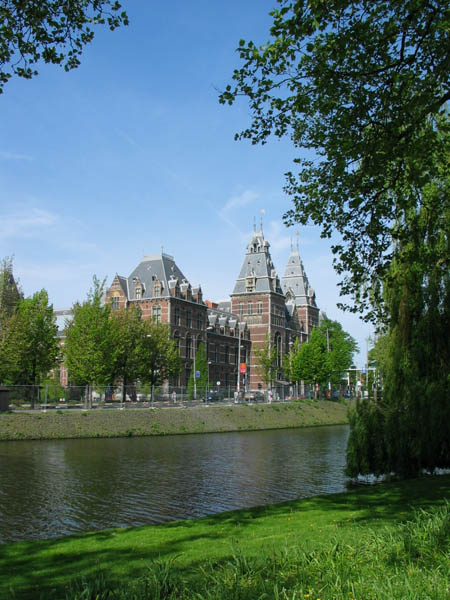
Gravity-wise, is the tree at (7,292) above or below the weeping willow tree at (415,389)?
above

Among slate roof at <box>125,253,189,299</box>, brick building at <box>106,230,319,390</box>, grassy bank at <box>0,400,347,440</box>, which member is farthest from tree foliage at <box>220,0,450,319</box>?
slate roof at <box>125,253,189,299</box>

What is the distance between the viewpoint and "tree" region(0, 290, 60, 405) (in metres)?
42.9

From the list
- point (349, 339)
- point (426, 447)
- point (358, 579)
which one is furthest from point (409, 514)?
point (349, 339)

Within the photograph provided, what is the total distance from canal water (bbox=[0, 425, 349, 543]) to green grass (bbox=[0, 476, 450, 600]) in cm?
314

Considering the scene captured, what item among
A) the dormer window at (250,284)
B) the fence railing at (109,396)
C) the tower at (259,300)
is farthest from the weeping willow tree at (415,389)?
the dormer window at (250,284)

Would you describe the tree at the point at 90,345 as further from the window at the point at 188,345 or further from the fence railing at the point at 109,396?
the window at the point at 188,345

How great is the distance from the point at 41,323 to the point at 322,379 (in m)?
45.5

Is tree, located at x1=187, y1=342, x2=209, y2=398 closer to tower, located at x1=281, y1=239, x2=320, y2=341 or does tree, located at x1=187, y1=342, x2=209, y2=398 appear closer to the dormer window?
the dormer window

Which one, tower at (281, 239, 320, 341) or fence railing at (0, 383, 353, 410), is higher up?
tower at (281, 239, 320, 341)

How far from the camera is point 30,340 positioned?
148 feet

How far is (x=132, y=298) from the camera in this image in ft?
244

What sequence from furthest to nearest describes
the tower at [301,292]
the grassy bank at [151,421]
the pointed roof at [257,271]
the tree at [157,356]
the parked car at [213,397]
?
the tower at [301,292], the pointed roof at [257,271], the tree at [157,356], the parked car at [213,397], the grassy bank at [151,421]

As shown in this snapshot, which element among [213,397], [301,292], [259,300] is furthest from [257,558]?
[301,292]

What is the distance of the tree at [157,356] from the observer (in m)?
56.7
